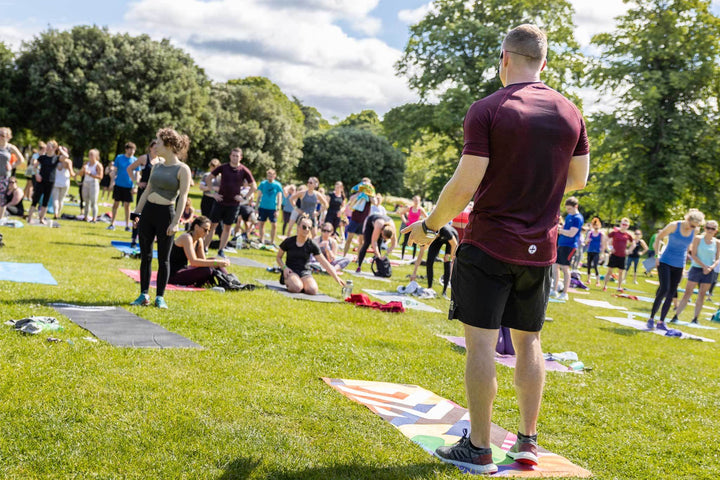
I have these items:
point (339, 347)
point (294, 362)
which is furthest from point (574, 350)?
point (294, 362)

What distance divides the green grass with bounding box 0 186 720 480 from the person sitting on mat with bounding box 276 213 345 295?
1.27 metres

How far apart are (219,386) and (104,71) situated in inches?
1566

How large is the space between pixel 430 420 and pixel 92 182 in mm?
14206

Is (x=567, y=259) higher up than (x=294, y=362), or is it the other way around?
(x=567, y=259)

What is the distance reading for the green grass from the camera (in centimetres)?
315

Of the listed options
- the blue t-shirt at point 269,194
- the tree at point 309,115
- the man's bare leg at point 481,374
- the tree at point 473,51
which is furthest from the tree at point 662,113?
the tree at point 309,115

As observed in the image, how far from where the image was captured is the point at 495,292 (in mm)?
3166

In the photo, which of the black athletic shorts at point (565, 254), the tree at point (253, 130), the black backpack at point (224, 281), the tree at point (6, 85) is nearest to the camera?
the black backpack at point (224, 281)

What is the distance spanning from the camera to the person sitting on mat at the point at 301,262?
9688mm

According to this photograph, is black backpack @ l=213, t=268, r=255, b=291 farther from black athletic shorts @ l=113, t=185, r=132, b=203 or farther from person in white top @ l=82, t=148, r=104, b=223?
person in white top @ l=82, t=148, r=104, b=223

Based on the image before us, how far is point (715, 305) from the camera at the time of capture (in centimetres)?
1948

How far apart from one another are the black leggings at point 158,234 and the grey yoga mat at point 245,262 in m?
5.02

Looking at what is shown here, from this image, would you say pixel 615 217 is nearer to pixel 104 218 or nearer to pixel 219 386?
pixel 104 218

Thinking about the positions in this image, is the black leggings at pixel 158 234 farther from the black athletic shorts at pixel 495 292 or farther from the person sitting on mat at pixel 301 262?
the black athletic shorts at pixel 495 292
